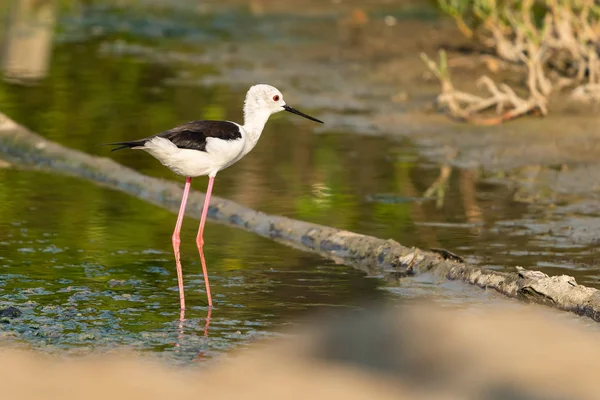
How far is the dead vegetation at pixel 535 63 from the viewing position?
15.2m

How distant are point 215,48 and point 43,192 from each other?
1145 cm

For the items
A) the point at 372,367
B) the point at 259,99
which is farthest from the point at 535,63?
the point at 372,367

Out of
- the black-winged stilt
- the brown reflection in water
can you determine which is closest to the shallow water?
the brown reflection in water

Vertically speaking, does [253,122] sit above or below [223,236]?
above

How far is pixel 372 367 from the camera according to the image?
6754 millimetres

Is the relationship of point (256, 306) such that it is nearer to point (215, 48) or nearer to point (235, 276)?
point (235, 276)

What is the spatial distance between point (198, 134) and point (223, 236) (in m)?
1.43

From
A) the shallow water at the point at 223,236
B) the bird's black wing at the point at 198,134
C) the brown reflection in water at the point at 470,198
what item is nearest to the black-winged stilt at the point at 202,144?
the bird's black wing at the point at 198,134

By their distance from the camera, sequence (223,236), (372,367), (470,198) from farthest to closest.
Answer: (470,198), (223,236), (372,367)

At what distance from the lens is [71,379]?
6379 millimetres

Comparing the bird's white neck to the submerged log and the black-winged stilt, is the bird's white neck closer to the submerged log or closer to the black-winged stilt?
the black-winged stilt

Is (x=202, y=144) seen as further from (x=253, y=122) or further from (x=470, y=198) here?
(x=470, y=198)

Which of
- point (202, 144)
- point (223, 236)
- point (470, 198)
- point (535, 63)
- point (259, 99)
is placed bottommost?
point (223, 236)

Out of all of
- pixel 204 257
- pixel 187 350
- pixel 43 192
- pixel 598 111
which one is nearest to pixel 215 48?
pixel 598 111
